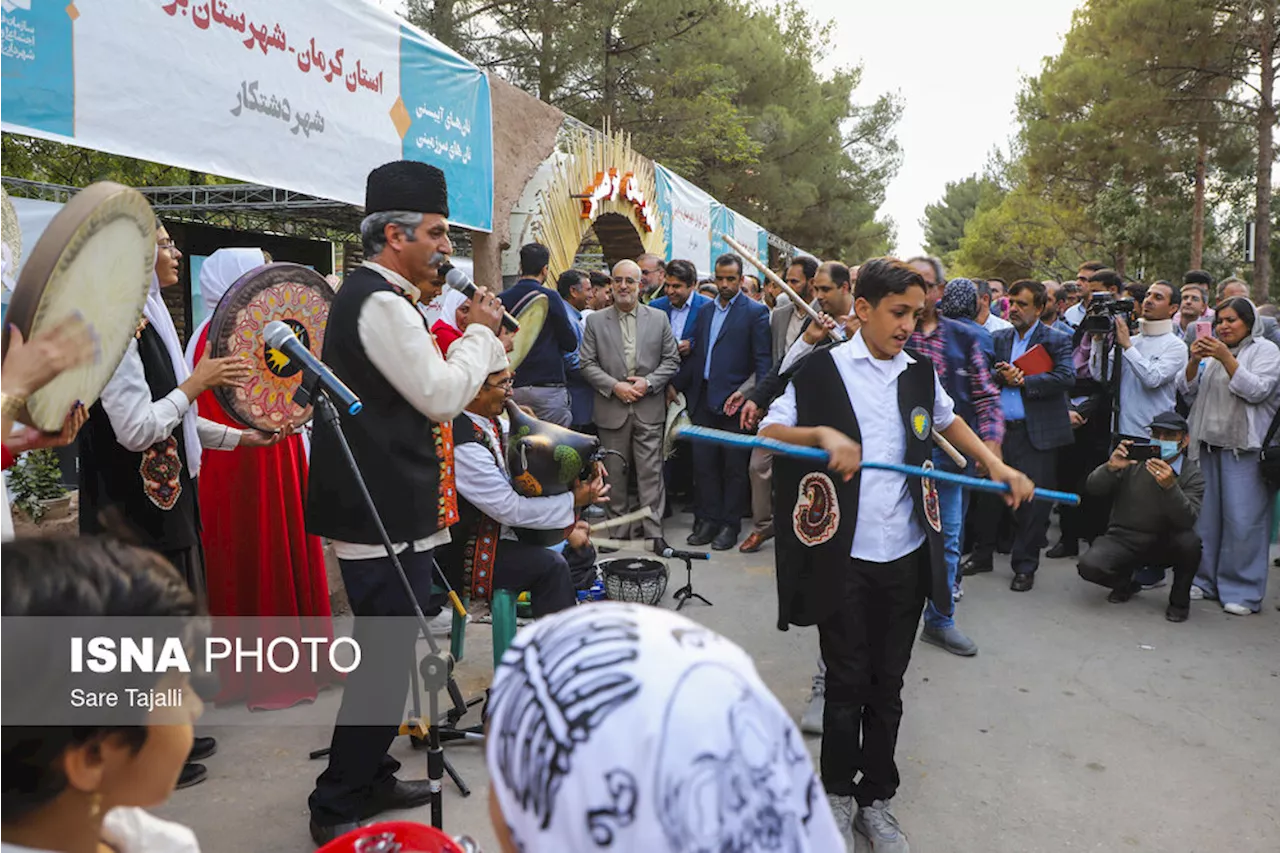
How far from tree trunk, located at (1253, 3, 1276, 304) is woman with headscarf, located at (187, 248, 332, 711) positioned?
20406 mm

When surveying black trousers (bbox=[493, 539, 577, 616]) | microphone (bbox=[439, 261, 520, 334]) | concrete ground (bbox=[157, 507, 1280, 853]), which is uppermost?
microphone (bbox=[439, 261, 520, 334])

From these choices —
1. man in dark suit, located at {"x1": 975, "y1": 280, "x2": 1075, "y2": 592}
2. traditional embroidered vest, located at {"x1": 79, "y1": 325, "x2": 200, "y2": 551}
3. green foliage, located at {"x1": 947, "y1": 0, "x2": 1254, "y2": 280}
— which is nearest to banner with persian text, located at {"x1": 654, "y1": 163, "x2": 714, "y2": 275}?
man in dark suit, located at {"x1": 975, "y1": 280, "x2": 1075, "y2": 592}

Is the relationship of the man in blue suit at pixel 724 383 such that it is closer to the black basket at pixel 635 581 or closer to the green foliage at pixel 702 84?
the black basket at pixel 635 581

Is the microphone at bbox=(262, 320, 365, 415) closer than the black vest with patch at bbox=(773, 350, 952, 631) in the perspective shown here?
Yes

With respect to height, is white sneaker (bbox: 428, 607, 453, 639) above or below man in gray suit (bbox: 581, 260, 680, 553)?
below

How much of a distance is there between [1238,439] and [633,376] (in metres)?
3.87

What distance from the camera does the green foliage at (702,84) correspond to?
1795 centimetres

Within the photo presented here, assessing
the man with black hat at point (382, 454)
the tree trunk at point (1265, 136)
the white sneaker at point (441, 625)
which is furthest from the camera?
the tree trunk at point (1265, 136)

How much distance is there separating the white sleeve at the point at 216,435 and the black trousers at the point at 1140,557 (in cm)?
468

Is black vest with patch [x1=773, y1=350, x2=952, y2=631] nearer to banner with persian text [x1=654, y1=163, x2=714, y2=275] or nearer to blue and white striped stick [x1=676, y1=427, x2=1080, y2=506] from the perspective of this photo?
blue and white striped stick [x1=676, y1=427, x2=1080, y2=506]

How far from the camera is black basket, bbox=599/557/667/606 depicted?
491 cm

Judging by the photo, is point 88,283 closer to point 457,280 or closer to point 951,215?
point 457,280

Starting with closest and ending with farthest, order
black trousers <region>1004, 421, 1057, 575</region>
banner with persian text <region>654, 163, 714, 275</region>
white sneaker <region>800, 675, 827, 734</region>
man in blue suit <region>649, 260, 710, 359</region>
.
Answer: white sneaker <region>800, 675, 827, 734</region> < black trousers <region>1004, 421, 1057, 575</region> < man in blue suit <region>649, 260, 710, 359</region> < banner with persian text <region>654, 163, 714, 275</region>

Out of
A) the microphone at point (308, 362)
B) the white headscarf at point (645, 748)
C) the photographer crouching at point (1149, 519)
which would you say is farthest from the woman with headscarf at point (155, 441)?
the photographer crouching at point (1149, 519)
